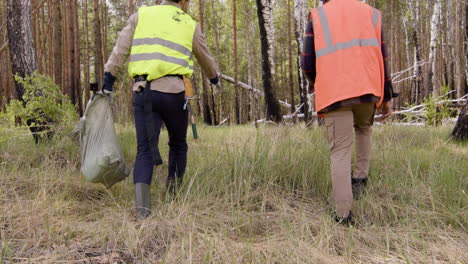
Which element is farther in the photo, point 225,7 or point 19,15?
point 225,7

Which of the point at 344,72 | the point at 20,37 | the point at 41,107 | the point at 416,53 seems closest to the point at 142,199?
the point at 344,72

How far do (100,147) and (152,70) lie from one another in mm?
785

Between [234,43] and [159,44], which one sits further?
[234,43]

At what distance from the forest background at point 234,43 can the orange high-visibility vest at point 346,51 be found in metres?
8.36

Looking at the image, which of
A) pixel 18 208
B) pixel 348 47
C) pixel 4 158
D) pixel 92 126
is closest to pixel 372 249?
pixel 348 47

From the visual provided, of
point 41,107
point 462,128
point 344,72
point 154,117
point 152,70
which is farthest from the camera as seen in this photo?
point 462,128

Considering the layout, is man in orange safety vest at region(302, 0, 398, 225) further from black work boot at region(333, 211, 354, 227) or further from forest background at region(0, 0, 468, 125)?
forest background at region(0, 0, 468, 125)

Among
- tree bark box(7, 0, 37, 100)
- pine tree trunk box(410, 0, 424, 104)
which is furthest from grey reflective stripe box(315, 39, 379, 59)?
pine tree trunk box(410, 0, 424, 104)

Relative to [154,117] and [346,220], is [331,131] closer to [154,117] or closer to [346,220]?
[346,220]

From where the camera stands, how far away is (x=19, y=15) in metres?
5.12

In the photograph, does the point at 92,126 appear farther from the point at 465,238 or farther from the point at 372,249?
the point at 465,238

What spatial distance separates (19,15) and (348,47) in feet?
16.6

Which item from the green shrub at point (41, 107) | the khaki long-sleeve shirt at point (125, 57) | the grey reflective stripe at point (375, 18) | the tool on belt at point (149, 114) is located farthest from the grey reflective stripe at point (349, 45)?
the green shrub at point (41, 107)

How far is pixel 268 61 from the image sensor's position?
21.9 feet
